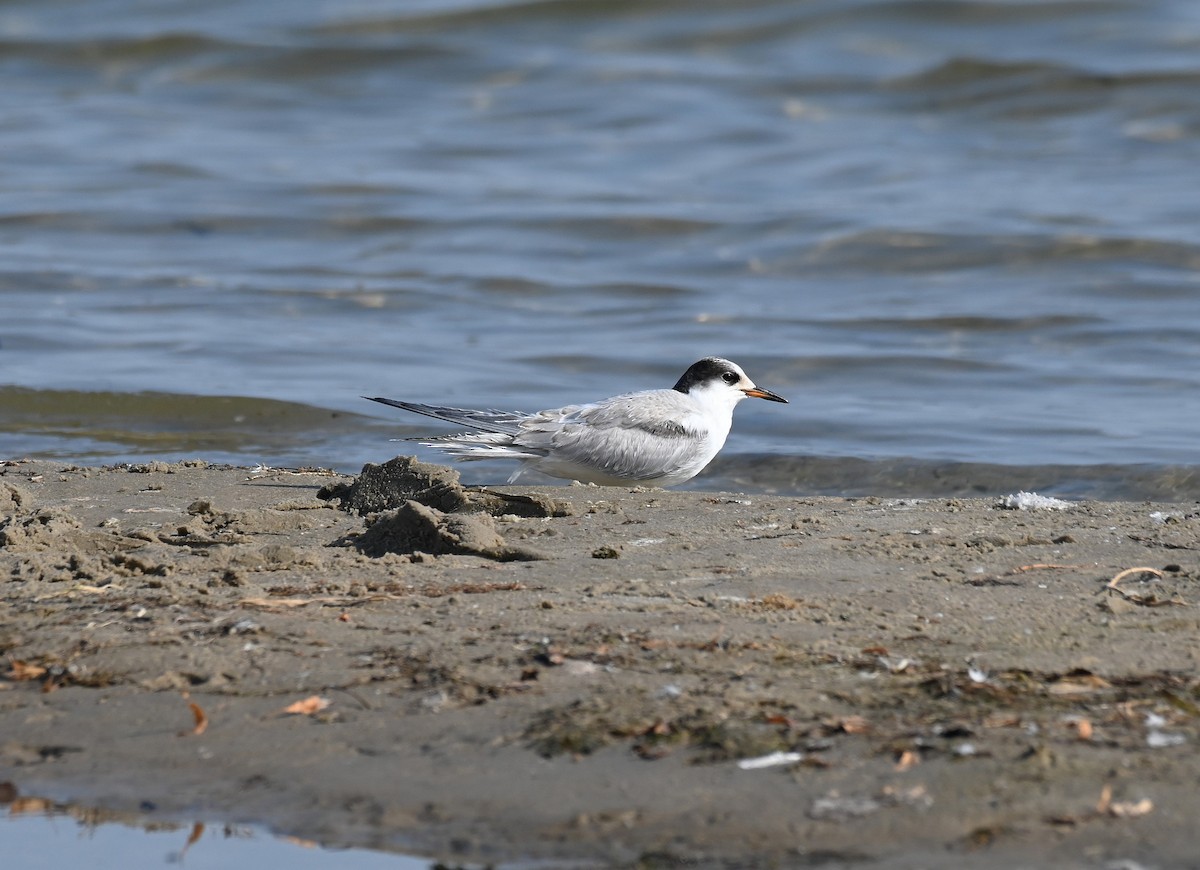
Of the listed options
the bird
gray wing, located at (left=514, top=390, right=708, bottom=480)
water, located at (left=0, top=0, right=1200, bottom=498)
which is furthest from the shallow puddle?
water, located at (left=0, top=0, right=1200, bottom=498)

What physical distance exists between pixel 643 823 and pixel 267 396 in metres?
6.25

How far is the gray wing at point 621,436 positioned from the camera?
22.2 ft

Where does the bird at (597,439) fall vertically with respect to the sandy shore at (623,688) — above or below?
above

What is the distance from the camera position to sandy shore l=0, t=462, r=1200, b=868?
2.94 m

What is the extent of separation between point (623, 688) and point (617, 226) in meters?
10.2

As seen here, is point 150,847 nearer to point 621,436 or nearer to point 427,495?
point 427,495

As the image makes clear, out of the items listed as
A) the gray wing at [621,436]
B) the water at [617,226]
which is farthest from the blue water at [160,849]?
Answer: the water at [617,226]

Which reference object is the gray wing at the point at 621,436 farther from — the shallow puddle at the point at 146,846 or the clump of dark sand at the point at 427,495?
the shallow puddle at the point at 146,846

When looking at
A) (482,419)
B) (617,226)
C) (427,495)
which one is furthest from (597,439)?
(617,226)

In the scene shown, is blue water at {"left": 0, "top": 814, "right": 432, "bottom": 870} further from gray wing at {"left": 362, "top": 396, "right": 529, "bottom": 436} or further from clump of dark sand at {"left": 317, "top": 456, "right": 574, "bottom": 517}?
gray wing at {"left": 362, "top": 396, "right": 529, "bottom": 436}

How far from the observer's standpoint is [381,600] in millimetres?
4035

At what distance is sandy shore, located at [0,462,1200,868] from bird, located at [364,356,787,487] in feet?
5.89

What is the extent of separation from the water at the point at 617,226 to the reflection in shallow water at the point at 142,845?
471 cm

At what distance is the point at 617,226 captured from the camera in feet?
43.7
